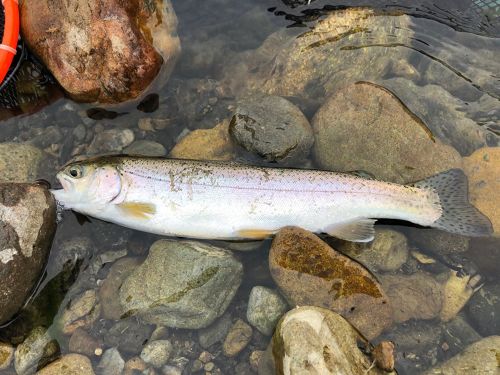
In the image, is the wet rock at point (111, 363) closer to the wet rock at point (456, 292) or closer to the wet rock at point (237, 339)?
the wet rock at point (237, 339)

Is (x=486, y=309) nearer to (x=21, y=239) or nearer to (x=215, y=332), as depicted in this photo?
(x=215, y=332)

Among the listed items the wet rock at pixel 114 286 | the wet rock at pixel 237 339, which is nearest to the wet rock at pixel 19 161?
the wet rock at pixel 114 286

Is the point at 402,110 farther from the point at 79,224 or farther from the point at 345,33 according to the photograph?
the point at 79,224

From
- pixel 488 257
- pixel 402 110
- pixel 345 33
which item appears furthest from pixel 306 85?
pixel 488 257

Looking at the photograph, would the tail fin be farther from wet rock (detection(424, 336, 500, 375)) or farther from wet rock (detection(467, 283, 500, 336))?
wet rock (detection(424, 336, 500, 375))

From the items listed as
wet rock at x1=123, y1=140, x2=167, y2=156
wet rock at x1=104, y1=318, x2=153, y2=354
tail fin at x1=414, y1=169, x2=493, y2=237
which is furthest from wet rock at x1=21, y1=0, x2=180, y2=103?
tail fin at x1=414, y1=169, x2=493, y2=237

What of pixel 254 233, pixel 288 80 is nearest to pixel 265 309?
pixel 254 233

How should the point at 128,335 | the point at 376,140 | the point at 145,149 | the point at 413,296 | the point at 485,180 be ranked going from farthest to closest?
the point at 145,149, the point at 376,140, the point at 485,180, the point at 413,296, the point at 128,335
